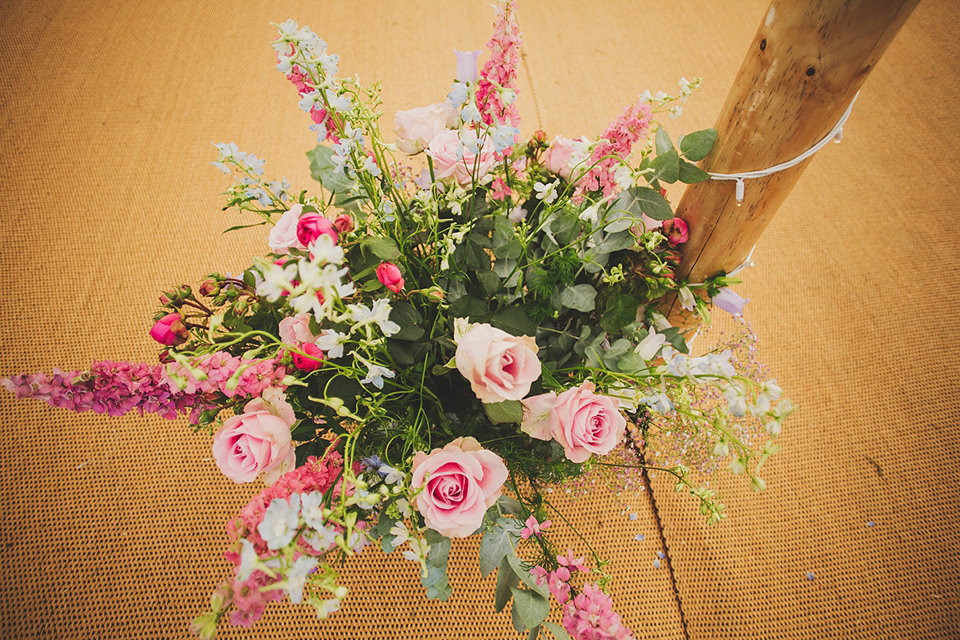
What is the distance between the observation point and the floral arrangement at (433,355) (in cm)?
47

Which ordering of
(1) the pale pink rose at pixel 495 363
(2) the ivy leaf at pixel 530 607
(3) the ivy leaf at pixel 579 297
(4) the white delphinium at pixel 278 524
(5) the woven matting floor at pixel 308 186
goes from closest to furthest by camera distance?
(4) the white delphinium at pixel 278 524 → (1) the pale pink rose at pixel 495 363 → (2) the ivy leaf at pixel 530 607 → (3) the ivy leaf at pixel 579 297 → (5) the woven matting floor at pixel 308 186

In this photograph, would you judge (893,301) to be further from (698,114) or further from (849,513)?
(698,114)

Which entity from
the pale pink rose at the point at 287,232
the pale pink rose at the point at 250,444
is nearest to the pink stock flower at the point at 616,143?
the pale pink rose at the point at 287,232

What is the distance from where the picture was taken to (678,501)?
1.08m

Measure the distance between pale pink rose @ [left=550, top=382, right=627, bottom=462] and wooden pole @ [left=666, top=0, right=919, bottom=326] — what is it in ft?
1.28

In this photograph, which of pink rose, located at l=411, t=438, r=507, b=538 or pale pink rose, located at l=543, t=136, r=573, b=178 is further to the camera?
pale pink rose, located at l=543, t=136, r=573, b=178

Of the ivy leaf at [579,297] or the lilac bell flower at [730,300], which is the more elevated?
the lilac bell flower at [730,300]

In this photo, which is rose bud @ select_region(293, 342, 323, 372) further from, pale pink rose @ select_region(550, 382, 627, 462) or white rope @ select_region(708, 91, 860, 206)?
white rope @ select_region(708, 91, 860, 206)

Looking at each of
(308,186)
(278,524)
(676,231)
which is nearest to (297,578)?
(278,524)

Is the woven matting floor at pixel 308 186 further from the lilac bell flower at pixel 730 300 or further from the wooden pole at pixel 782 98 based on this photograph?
the wooden pole at pixel 782 98

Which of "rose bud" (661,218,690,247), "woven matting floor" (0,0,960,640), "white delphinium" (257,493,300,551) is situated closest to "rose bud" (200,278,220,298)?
"white delphinium" (257,493,300,551)

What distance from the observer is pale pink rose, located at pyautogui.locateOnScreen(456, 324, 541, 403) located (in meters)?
0.51

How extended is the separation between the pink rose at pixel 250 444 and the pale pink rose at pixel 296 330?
0.11m

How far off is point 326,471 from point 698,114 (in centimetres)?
168
